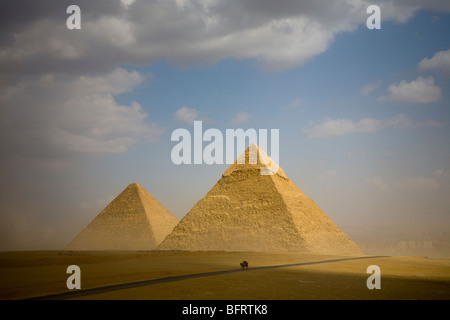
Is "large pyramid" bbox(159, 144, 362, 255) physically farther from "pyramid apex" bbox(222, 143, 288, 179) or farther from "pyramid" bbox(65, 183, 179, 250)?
"pyramid" bbox(65, 183, 179, 250)

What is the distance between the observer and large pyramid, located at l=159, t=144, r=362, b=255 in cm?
5609

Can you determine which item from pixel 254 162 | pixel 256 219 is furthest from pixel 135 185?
pixel 256 219

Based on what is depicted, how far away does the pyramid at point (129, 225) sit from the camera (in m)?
87.4

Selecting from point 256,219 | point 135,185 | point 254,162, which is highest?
point 254,162

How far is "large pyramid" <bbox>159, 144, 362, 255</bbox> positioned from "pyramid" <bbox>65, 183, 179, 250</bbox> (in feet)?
83.8

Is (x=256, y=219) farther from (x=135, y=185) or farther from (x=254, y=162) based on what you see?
(x=135, y=185)

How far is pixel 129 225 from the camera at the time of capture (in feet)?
292

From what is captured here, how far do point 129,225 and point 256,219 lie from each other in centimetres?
Result: 3926

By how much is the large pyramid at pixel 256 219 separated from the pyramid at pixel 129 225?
25.5 metres

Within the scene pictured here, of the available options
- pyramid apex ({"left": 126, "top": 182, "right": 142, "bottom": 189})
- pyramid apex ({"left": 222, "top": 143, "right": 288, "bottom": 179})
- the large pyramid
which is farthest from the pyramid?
pyramid apex ({"left": 222, "top": 143, "right": 288, "bottom": 179})

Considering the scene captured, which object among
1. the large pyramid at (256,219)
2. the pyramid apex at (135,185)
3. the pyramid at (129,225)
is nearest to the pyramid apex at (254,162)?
the large pyramid at (256,219)

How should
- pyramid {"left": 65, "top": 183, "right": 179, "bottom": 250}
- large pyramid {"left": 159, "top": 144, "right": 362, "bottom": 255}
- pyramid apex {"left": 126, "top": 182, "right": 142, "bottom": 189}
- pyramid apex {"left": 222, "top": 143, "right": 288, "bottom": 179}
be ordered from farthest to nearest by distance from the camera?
pyramid apex {"left": 126, "top": 182, "right": 142, "bottom": 189}, pyramid {"left": 65, "top": 183, "right": 179, "bottom": 250}, pyramid apex {"left": 222, "top": 143, "right": 288, "bottom": 179}, large pyramid {"left": 159, "top": 144, "right": 362, "bottom": 255}

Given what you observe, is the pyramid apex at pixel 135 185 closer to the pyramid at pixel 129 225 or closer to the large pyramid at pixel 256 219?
the pyramid at pixel 129 225
